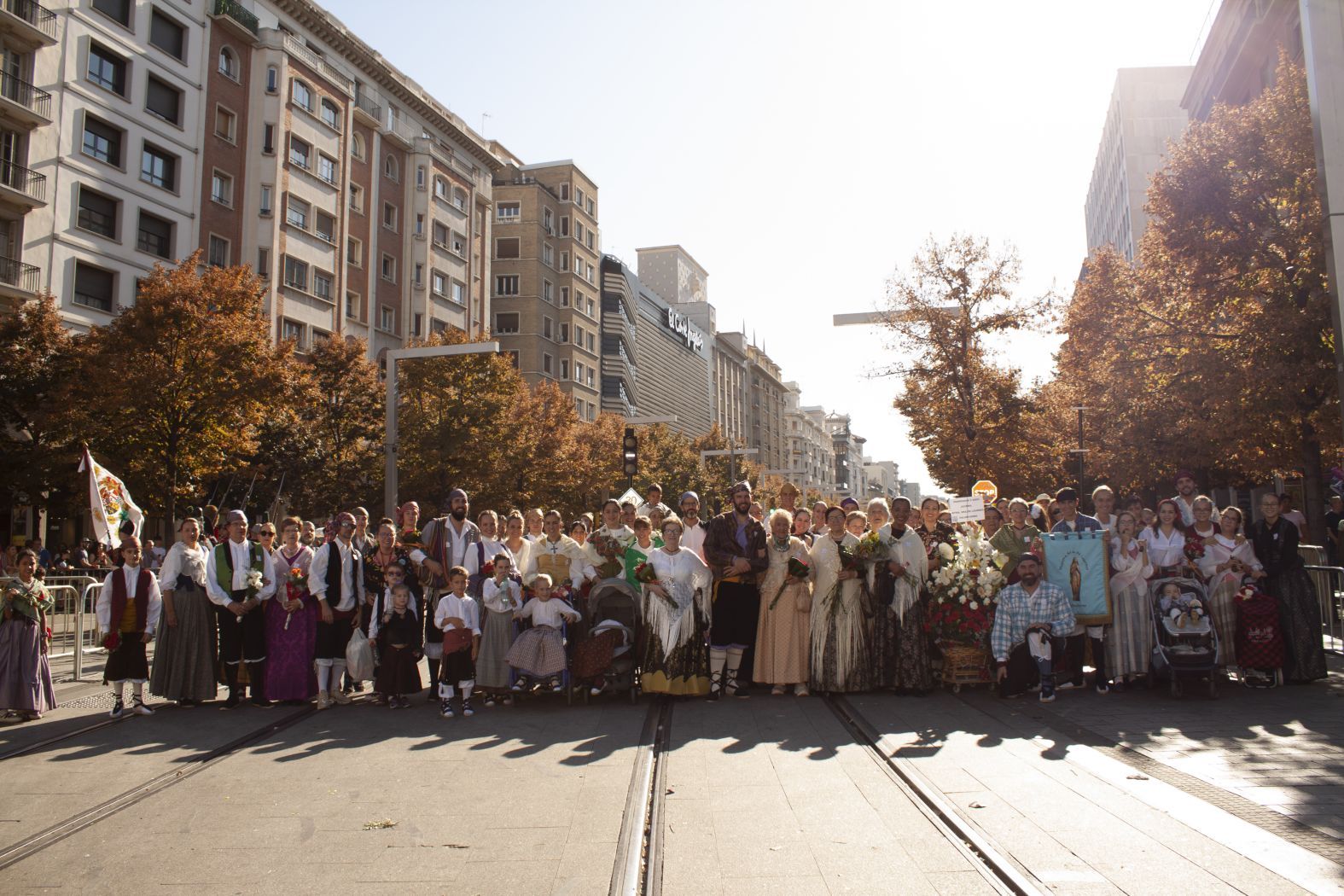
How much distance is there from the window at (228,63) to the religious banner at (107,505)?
96.1ft

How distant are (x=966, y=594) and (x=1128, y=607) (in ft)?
5.59

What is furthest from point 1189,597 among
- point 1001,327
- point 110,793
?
point 1001,327

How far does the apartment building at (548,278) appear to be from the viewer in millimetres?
61750

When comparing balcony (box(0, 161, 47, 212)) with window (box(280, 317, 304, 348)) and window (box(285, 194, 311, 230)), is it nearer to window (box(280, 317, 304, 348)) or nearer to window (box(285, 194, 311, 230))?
window (box(280, 317, 304, 348))

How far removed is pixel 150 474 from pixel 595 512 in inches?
798

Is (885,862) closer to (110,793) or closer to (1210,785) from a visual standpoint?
(1210,785)

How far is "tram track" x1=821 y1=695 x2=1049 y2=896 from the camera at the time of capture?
4.81 m

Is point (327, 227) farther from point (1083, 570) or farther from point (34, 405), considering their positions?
point (1083, 570)

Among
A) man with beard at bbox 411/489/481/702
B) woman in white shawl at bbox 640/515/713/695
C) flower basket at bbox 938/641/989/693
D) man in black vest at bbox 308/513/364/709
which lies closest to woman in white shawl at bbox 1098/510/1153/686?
flower basket at bbox 938/641/989/693

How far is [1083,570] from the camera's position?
1091cm

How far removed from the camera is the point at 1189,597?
1035cm

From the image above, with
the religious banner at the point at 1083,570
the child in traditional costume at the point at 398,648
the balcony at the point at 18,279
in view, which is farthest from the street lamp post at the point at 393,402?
the balcony at the point at 18,279

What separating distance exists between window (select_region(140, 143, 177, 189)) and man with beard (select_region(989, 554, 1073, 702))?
32.4 m

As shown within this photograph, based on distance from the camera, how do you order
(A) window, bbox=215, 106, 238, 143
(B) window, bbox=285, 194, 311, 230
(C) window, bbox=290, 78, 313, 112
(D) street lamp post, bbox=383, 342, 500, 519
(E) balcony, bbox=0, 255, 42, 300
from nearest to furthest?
1. (D) street lamp post, bbox=383, 342, 500, 519
2. (E) balcony, bbox=0, 255, 42, 300
3. (A) window, bbox=215, 106, 238, 143
4. (B) window, bbox=285, 194, 311, 230
5. (C) window, bbox=290, 78, 313, 112
